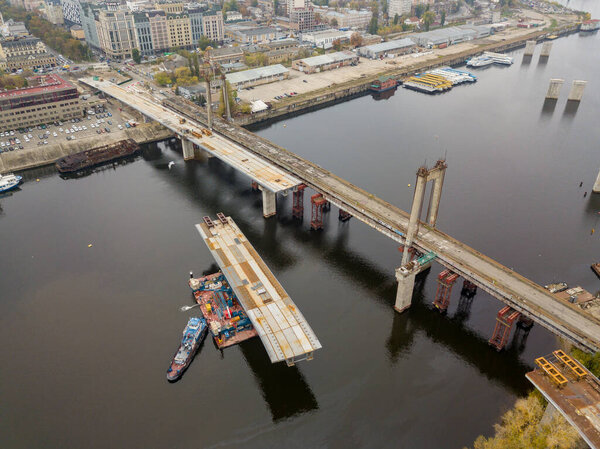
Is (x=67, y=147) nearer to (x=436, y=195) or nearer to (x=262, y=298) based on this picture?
(x=262, y=298)

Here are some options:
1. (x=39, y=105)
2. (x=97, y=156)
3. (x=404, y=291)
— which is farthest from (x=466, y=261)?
(x=39, y=105)

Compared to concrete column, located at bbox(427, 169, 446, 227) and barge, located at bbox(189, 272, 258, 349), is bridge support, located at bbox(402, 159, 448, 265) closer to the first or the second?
concrete column, located at bbox(427, 169, 446, 227)

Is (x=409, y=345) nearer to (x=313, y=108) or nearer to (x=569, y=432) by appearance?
(x=569, y=432)

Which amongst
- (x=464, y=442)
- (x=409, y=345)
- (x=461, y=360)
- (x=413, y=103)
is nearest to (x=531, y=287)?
→ (x=461, y=360)

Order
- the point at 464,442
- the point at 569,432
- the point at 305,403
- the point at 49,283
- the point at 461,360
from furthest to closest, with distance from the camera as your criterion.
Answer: the point at 49,283 < the point at 461,360 < the point at 305,403 < the point at 464,442 < the point at 569,432

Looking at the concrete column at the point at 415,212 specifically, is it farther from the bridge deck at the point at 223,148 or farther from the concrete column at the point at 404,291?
the bridge deck at the point at 223,148

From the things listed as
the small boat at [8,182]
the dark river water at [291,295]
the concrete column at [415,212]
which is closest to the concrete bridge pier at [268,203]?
the dark river water at [291,295]
